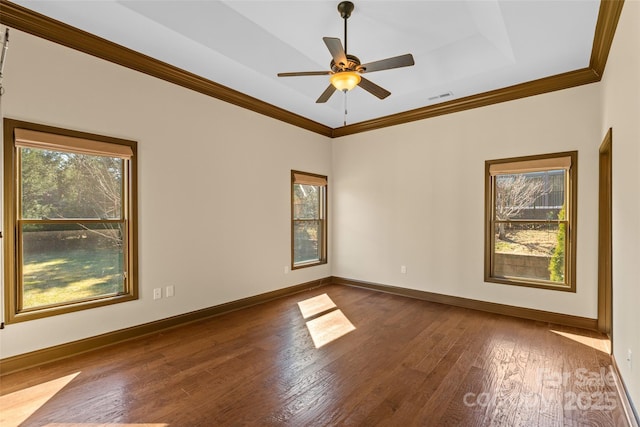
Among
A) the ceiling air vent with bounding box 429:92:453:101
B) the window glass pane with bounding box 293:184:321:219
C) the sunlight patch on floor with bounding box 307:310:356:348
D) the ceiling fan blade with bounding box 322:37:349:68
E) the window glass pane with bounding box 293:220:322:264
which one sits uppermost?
the ceiling air vent with bounding box 429:92:453:101

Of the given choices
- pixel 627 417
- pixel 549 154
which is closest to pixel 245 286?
pixel 627 417

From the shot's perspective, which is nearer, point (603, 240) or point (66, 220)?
point (66, 220)

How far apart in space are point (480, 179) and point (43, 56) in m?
5.18

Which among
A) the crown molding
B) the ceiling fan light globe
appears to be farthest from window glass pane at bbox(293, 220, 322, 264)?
the ceiling fan light globe

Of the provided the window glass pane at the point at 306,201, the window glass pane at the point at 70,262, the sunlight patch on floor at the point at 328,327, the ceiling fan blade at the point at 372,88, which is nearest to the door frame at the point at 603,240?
the ceiling fan blade at the point at 372,88

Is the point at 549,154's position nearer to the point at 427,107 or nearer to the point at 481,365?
the point at 427,107

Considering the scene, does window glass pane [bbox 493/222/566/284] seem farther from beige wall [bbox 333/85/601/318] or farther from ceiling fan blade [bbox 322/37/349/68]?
ceiling fan blade [bbox 322/37/349/68]

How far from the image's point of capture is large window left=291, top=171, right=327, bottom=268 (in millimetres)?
5445

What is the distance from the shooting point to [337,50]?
2521 millimetres

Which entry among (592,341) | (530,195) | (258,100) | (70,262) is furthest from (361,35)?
(592,341)

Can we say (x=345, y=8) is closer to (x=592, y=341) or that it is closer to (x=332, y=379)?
(x=332, y=379)

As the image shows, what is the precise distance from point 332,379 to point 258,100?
3.85m

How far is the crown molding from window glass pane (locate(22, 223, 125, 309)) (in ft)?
5.75

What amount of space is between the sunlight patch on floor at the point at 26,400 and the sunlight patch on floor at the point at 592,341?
193 inches
